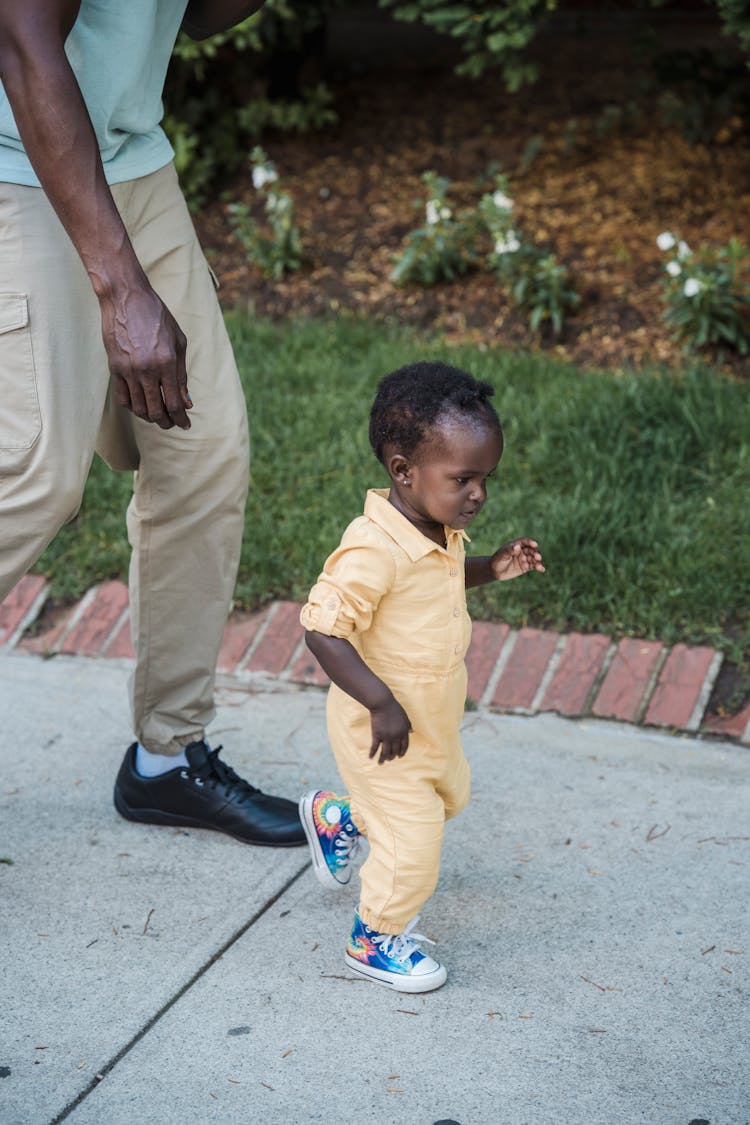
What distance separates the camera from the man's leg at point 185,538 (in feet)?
8.91

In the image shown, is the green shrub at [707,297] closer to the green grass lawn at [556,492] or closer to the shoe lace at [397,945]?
the green grass lawn at [556,492]

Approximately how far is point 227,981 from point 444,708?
0.62 metres

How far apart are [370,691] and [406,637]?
0.56 ft

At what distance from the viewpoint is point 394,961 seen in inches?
93.5

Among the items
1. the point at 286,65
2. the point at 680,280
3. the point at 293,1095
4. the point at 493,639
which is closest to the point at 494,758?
the point at 493,639

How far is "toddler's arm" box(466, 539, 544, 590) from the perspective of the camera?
243cm

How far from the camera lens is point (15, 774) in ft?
10.4

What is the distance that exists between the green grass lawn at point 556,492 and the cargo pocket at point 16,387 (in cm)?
146

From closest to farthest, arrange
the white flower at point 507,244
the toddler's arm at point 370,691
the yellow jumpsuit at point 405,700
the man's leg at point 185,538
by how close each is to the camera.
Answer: the toddler's arm at point 370,691
the yellow jumpsuit at point 405,700
the man's leg at point 185,538
the white flower at point 507,244

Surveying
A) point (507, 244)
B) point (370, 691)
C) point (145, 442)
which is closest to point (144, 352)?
point (145, 442)

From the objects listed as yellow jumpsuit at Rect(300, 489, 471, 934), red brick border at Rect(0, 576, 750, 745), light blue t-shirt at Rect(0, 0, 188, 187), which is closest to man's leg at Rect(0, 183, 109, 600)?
light blue t-shirt at Rect(0, 0, 188, 187)

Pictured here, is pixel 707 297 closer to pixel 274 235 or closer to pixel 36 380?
pixel 274 235

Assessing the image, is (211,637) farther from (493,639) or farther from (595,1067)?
(595,1067)

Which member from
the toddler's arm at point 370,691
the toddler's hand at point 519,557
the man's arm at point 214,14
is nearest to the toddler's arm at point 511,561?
the toddler's hand at point 519,557
